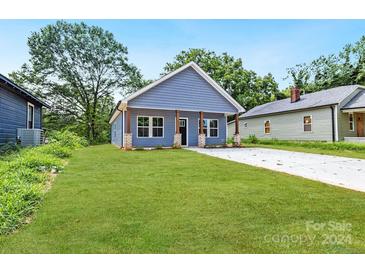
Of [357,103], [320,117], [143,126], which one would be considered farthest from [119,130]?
Answer: [357,103]

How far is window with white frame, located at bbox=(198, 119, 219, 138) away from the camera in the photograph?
19208mm

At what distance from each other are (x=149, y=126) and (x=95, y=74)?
2003 centimetres

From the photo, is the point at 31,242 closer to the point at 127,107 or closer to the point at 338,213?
the point at 338,213

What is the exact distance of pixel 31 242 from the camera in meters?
3.07

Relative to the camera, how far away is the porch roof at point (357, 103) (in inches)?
718

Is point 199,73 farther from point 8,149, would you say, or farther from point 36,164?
point 36,164

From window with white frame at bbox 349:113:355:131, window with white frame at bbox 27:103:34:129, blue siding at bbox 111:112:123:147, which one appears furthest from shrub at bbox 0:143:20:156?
window with white frame at bbox 349:113:355:131

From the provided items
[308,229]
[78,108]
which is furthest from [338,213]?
[78,108]

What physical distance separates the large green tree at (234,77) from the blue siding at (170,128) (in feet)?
57.9

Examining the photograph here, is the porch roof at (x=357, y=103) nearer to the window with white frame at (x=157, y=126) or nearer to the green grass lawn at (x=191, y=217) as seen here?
the window with white frame at (x=157, y=126)

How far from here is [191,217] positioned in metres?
3.85

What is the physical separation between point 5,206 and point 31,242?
1357mm
